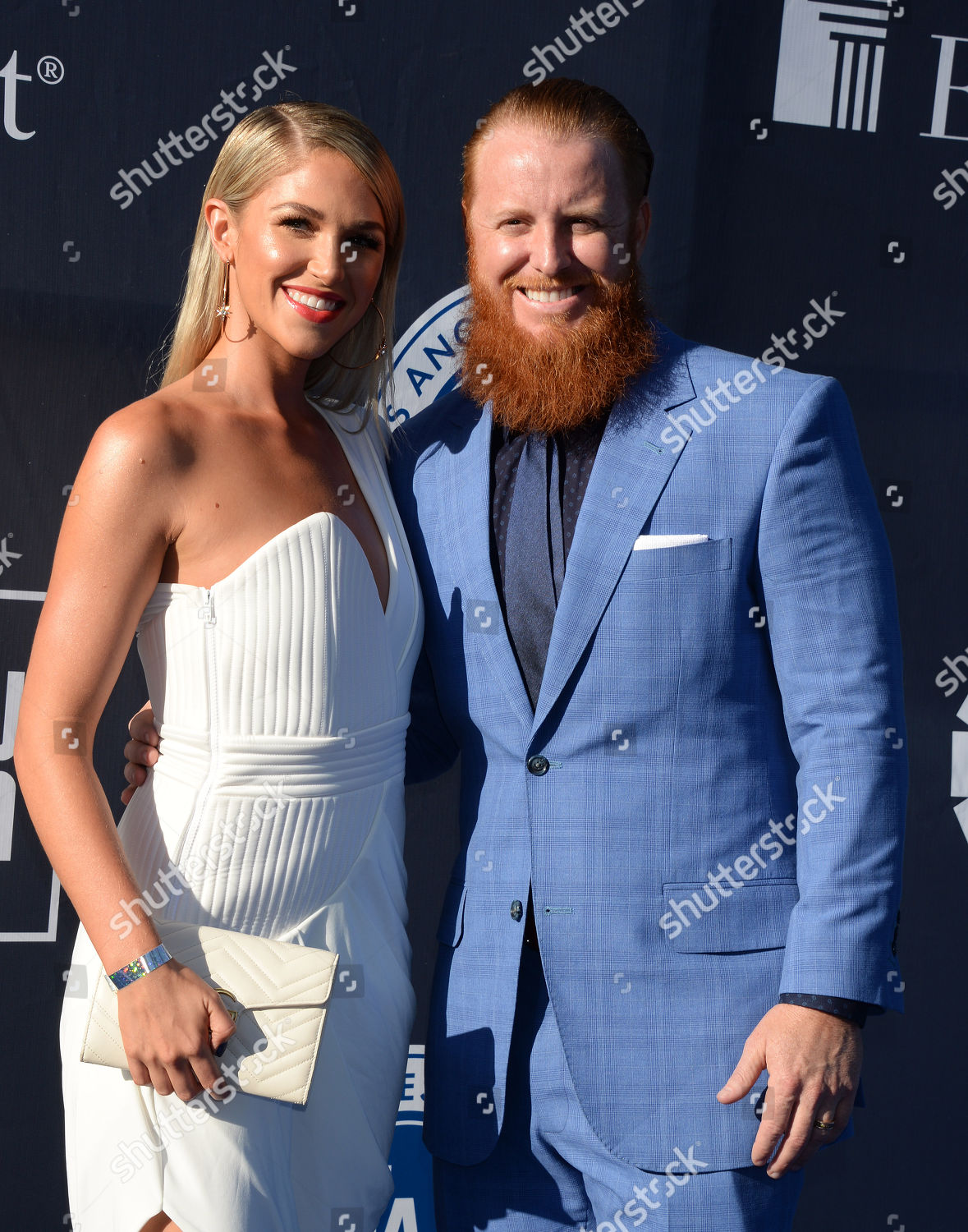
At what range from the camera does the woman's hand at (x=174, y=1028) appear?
1.47 m

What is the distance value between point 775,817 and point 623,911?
27cm

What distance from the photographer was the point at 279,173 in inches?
67.9

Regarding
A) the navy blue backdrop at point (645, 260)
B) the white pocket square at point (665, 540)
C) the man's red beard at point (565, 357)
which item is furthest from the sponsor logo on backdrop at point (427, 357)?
the white pocket square at point (665, 540)

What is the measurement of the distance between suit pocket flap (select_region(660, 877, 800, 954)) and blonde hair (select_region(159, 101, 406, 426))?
103 centimetres

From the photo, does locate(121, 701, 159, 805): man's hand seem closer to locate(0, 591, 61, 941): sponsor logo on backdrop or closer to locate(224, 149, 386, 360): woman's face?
locate(224, 149, 386, 360): woman's face

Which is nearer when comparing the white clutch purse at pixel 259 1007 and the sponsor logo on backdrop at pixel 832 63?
the white clutch purse at pixel 259 1007

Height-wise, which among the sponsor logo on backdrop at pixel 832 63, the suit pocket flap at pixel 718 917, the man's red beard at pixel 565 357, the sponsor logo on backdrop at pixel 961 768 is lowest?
the suit pocket flap at pixel 718 917

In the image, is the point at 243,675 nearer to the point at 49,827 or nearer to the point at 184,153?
the point at 49,827

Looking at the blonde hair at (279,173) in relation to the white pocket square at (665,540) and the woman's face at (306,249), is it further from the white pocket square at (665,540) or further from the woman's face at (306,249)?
the white pocket square at (665,540)

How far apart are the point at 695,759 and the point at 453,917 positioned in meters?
0.48

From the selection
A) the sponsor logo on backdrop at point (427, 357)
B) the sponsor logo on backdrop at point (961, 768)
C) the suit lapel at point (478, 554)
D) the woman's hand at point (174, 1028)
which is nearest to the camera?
the woman's hand at point (174, 1028)

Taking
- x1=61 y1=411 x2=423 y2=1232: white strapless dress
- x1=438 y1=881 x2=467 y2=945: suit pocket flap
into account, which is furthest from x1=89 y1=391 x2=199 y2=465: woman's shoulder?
x1=438 y1=881 x2=467 y2=945: suit pocket flap

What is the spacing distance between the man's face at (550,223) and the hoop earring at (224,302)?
42 centimetres

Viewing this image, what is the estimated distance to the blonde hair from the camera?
1.73m
